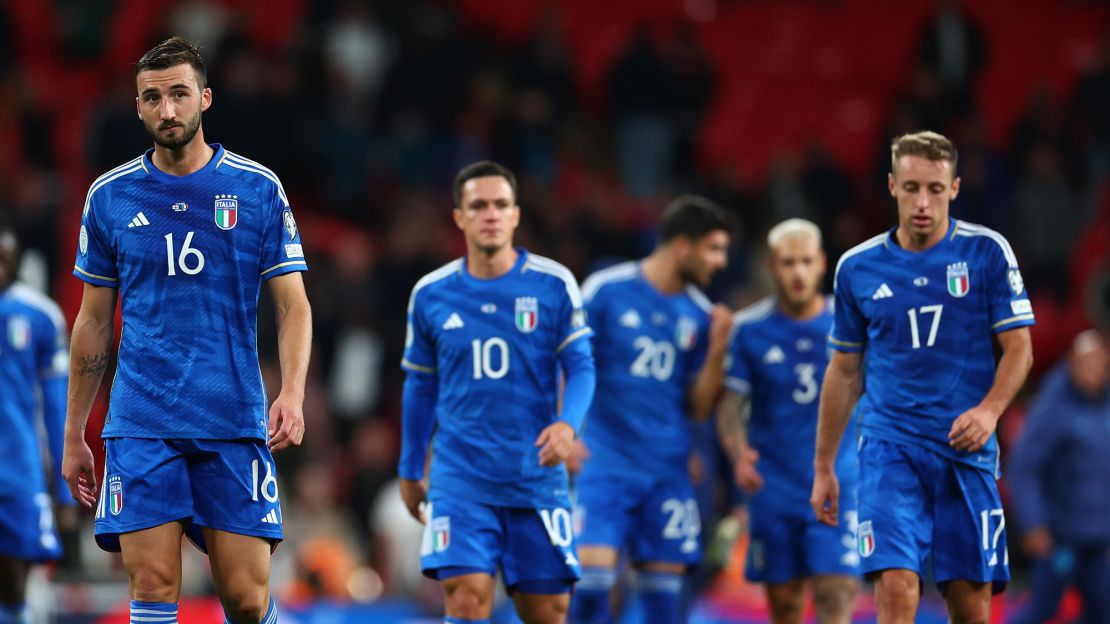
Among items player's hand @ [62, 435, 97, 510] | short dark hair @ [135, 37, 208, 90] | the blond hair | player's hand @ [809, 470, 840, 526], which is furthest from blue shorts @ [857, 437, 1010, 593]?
short dark hair @ [135, 37, 208, 90]

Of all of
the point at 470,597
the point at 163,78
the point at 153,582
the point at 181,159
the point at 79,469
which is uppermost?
the point at 163,78

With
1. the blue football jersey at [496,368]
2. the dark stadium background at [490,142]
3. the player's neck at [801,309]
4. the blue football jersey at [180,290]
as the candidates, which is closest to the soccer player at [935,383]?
the blue football jersey at [496,368]

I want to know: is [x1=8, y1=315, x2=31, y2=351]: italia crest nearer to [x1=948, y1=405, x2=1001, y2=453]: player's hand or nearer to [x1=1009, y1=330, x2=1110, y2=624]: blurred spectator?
[x1=948, y1=405, x2=1001, y2=453]: player's hand

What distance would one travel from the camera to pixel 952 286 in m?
7.43

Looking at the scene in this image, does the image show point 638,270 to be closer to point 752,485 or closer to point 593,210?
point 752,485

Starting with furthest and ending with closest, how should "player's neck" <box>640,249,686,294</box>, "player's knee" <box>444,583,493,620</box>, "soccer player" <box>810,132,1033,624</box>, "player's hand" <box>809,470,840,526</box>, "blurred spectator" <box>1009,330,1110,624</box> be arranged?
"blurred spectator" <box>1009,330,1110,624</box> → "player's neck" <box>640,249,686,294</box> → "player's knee" <box>444,583,493,620</box> → "player's hand" <box>809,470,840,526</box> → "soccer player" <box>810,132,1033,624</box>

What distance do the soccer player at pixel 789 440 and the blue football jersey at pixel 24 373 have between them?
398 cm

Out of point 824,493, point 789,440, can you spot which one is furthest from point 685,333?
point 824,493

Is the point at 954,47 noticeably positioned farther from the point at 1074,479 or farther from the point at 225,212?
the point at 225,212

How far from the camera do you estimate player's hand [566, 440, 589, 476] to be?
9203 mm

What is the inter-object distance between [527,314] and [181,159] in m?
2.22

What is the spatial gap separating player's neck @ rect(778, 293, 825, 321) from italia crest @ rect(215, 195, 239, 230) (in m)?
4.10

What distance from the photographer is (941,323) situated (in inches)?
294

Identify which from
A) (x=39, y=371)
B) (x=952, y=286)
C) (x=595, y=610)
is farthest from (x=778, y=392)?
(x=39, y=371)
